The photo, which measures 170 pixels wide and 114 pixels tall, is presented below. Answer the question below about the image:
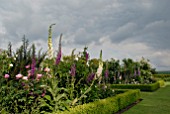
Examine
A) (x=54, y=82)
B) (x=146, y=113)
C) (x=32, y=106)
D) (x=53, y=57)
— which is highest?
(x=53, y=57)

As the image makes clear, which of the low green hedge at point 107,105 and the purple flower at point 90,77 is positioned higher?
the purple flower at point 90,77

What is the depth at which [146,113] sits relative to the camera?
950 centimetres

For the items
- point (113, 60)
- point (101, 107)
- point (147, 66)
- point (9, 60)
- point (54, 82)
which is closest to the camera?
point (54, 82)

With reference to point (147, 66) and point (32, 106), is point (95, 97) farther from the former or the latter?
point (147, 66)

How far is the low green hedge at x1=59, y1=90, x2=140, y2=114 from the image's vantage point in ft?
21.7

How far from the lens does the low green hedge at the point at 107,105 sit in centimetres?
660

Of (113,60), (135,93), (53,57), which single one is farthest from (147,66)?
(53,57)

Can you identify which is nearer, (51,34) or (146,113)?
(51,34)

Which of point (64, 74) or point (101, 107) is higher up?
point (64, 74)

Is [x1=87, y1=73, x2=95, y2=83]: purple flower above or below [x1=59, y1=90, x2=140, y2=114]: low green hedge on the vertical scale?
above

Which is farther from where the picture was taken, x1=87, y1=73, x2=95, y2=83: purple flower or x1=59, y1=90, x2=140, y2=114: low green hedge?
x1=87, y1=73, x2=95, y2=83: purple flower

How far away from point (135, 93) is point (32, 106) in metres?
8.40

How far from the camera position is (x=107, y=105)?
8695 mm

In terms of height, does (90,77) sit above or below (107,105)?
above
